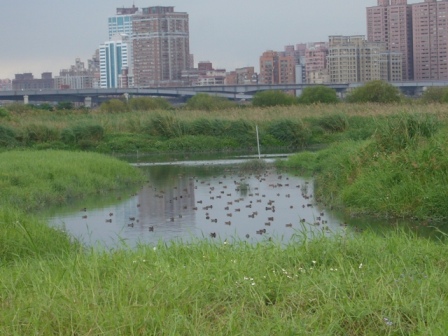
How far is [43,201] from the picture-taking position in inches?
693

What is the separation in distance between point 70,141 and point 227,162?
8281 millimetres

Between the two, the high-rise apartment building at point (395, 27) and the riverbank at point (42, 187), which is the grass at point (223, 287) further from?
the high-rise apartment building at point (395, 27)

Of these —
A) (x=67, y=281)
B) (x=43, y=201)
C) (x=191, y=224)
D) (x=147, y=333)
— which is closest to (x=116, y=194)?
(x=43, y=201)

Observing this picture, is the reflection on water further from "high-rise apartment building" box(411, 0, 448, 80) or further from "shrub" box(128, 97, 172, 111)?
"high-rise apartment building" box(411, 0, 448, 80)

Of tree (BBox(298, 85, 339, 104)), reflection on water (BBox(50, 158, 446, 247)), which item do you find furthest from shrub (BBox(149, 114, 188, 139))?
tree (BBox(298, 85, 339, 104))

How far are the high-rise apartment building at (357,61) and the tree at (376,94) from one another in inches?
2341

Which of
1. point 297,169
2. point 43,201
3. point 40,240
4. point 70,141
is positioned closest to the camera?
point 40,240

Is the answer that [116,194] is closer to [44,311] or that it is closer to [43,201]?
[43,201]

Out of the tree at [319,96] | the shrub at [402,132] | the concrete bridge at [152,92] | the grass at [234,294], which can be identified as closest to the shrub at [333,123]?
the tree at [319,96]

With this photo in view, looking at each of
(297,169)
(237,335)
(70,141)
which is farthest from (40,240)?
(70,141)

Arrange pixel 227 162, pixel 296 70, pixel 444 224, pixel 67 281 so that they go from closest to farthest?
pixel 67 281 → pixel 444 224 → pixel 227 162 → pixel 296 70

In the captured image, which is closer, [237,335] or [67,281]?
[237,335]

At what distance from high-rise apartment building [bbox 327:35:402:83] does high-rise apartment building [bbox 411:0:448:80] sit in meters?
13.4

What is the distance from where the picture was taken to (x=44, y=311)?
6.69 m
